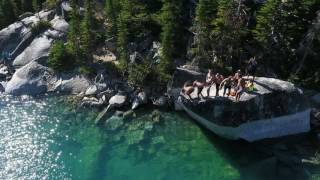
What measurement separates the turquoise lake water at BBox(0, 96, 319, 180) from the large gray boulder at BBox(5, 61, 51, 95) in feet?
19.4

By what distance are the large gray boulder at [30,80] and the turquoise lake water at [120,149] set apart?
5910 mm

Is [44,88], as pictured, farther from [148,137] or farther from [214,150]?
[214,150]

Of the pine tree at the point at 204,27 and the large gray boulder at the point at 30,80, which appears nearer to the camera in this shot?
the pine tree at the point at 204,27

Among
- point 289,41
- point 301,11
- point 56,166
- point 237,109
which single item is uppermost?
point 301,11

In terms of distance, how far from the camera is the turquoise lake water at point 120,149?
130ft

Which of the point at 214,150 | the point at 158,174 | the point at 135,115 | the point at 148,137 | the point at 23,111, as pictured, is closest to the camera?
the point at 158,174

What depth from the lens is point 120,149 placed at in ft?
142

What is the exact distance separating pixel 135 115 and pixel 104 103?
4.87 metres

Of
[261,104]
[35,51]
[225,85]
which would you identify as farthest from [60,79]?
[261,104]

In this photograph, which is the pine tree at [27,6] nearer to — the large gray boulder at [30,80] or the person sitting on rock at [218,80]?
the large gray boulder at [30,80]

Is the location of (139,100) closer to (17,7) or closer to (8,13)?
(8,13)

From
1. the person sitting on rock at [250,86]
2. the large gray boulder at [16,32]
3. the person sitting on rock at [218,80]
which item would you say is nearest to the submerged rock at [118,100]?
the person sitting on rock at [218,80]

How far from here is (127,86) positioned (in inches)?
2048

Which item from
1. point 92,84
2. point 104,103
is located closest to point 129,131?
point 104,103
